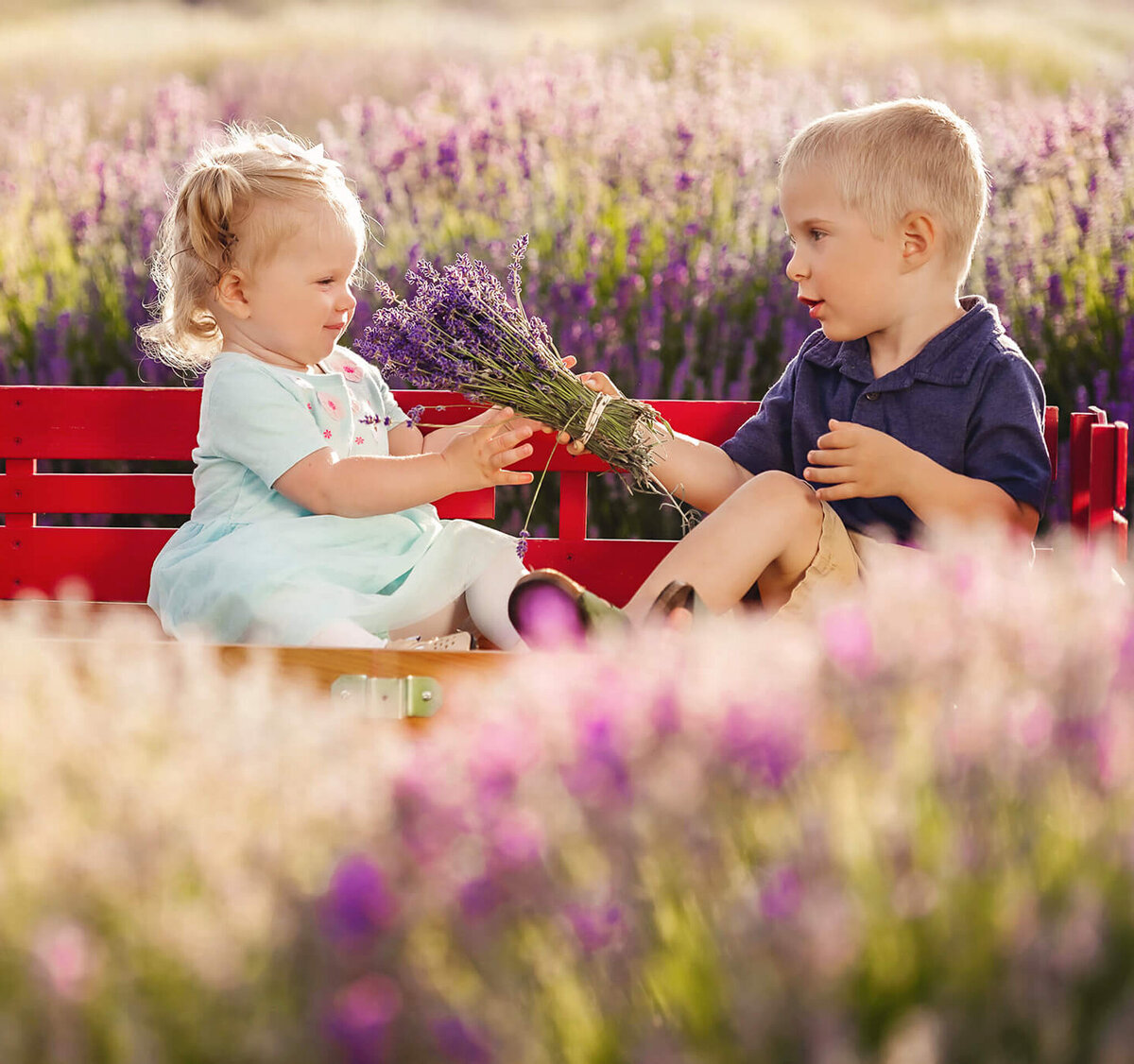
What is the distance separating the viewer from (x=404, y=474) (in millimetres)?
2184

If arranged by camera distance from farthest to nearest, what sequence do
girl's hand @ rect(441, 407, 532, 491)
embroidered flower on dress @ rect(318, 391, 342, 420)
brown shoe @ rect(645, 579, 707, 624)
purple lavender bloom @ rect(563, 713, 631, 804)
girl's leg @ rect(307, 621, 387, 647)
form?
embroidered flower on dress @ rect(318, 391, 342, 420) → girl's hand @ rect(441, 407, 532, 491) → girl's leg @ rect(307, 621, 387, 647) → brown shoe @ rect(645, 579, 707, 624) → purple lavender bloom @ rect(563, 713, 631, 804)

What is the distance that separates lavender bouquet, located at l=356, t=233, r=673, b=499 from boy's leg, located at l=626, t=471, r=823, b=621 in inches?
10.5

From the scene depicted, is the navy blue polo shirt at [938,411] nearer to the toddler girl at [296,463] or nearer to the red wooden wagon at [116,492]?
the red wooden wagon at [116,492]

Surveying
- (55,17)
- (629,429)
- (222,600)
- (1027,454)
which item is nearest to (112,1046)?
(222,600)

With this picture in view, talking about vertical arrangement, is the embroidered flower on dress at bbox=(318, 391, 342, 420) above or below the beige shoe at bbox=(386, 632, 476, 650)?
above

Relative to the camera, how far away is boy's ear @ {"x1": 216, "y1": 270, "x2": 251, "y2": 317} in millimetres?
2334

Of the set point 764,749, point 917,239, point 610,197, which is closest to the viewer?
point 764,749

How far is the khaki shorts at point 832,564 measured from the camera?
216 cm

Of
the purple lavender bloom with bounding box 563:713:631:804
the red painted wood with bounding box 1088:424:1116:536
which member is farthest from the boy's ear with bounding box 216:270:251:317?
the purple lavender bloom with bounding box 563:713:631:804

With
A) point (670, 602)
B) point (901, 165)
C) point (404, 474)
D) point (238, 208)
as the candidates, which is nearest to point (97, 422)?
point (238, 208)

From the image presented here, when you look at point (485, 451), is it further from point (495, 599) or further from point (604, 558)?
point (604, 558)

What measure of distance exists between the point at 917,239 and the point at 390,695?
1.40 m

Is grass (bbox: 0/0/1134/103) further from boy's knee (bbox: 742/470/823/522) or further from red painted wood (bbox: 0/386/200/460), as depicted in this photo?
boy's knee (bbox: 742/470/823/522)

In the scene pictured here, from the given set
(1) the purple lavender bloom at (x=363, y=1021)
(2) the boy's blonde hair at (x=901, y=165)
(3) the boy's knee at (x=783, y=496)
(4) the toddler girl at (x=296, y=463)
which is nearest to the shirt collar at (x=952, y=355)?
(2) the boy's blonde hair at (x=901, y=165)
